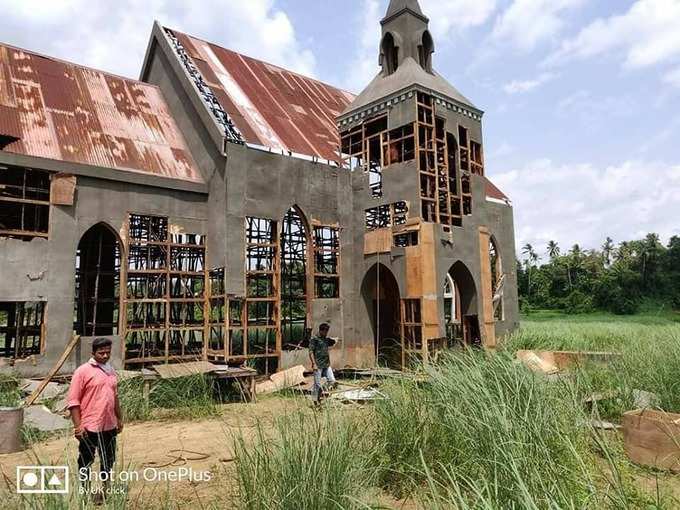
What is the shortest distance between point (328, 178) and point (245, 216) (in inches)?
Answer: 147

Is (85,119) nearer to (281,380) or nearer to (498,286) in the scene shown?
(281,380)

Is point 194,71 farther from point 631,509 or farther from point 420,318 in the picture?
point 631,509

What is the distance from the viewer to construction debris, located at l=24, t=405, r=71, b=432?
30.6 feet

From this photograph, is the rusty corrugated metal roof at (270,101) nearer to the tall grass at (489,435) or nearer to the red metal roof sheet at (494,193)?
the red metal roof sheet at (494,193)

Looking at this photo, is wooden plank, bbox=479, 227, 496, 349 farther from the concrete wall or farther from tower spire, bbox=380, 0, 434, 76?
the concrete wall

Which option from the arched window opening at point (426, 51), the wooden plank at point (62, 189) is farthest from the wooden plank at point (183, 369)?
the arched window opening at point (426, 51)

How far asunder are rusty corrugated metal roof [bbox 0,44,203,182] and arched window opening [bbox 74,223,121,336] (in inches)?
147

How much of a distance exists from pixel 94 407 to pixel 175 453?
2737 millimetres

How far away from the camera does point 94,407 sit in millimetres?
5617

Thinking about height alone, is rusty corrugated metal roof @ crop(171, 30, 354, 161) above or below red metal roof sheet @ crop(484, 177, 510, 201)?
above

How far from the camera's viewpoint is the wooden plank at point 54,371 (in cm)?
1041

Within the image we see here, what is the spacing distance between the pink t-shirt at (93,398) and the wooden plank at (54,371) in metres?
5.83

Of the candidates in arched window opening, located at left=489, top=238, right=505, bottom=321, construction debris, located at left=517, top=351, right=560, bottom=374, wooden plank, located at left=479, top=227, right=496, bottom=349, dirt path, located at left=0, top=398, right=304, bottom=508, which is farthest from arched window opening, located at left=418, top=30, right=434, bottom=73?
dirt path, located at left=0, top=398, right=304, bottom=508

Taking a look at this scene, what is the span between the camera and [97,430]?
5.56 metres
